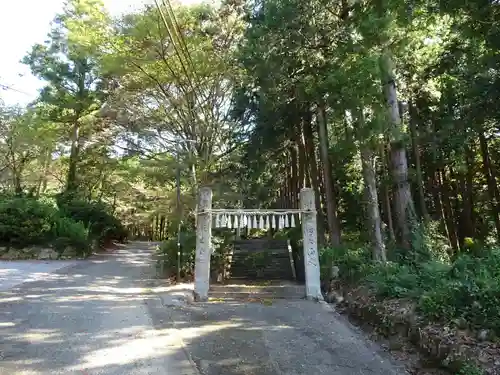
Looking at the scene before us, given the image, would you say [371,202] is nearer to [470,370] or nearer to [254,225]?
[254,225]

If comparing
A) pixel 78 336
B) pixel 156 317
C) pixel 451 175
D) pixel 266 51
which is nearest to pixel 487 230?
pixel 451 175

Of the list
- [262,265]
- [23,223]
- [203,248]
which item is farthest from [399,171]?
[23,223]

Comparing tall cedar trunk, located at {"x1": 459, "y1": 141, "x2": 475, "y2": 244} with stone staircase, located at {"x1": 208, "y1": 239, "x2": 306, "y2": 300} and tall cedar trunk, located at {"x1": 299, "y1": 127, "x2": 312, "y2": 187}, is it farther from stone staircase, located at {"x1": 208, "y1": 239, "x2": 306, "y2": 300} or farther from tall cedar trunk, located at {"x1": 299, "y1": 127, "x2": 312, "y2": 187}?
stone staircase, located at {"x1": 208, "y1": 239, "x2": 306, "y2": 300}

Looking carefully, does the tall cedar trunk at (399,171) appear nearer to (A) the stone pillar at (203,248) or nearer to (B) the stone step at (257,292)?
(B) the stone step at (257,292)

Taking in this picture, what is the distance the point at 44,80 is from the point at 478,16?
63.6 feet

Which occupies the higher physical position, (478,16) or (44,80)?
(44,80)

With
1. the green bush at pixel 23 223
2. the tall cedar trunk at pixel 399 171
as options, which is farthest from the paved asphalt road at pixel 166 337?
the green bush at pixel 23 223

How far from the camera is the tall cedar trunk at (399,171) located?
8.10 m

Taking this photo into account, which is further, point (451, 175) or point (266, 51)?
point (451, 175)

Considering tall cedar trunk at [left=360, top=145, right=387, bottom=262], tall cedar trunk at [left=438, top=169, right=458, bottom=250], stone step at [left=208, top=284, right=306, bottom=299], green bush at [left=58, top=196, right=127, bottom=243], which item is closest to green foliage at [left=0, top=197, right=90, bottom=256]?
green bush at [left=58, top=196, right=127, bottom=243]

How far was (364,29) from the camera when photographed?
23.2ft

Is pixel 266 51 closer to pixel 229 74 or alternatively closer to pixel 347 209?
pixel 229 74

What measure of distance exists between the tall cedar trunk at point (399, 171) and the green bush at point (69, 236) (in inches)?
459

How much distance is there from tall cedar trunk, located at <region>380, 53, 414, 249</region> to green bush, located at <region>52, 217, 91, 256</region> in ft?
38.3
